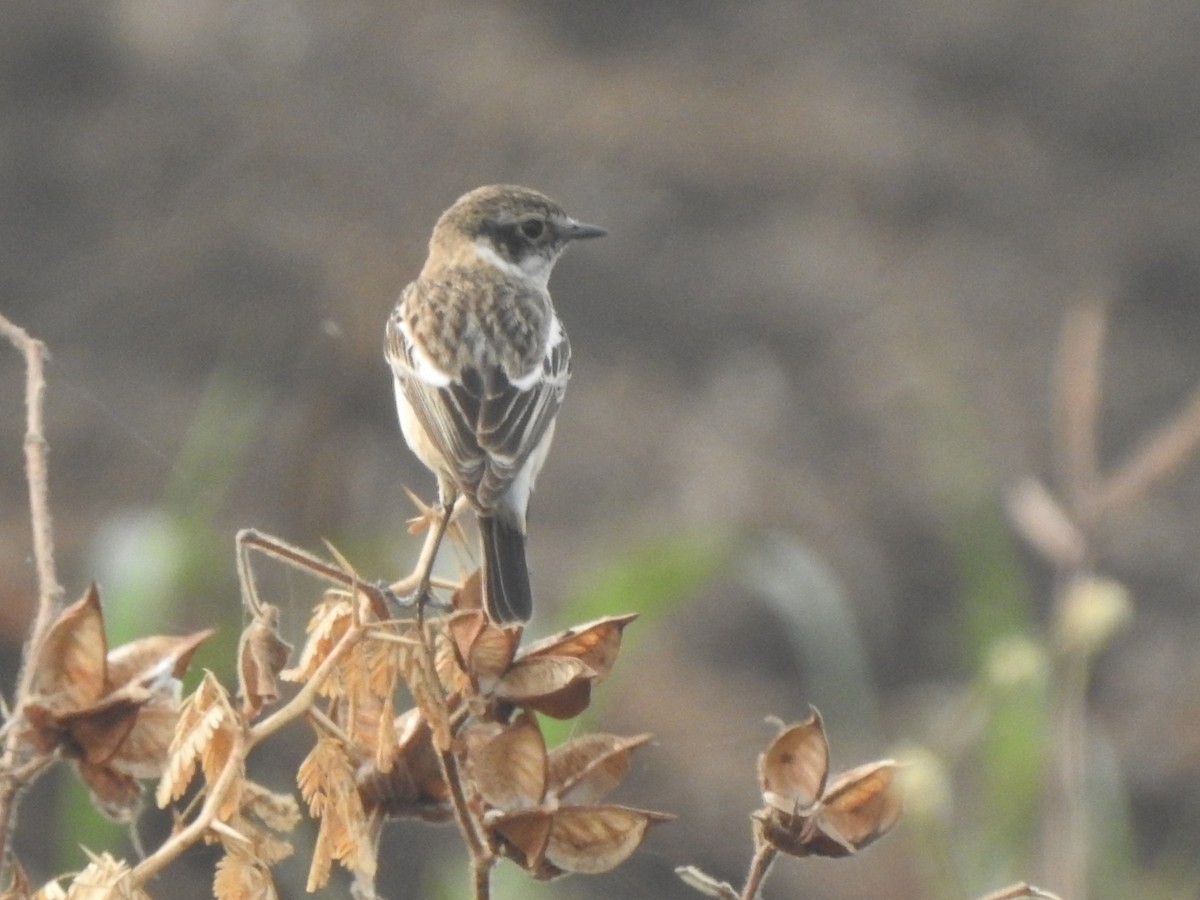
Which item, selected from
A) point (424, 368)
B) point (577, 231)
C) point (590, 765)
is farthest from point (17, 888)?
point (577, 231)

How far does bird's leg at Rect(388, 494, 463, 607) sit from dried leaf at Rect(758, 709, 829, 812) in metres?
Answer: 0.49

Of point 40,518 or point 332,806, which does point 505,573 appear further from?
point 40,518

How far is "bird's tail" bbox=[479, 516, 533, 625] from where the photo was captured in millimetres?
2842

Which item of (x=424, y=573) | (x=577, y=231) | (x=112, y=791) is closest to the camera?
(x=112, y=791)

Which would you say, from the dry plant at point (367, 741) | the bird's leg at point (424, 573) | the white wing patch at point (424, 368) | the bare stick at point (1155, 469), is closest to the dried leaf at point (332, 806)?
the dry plant at point (367, 741)

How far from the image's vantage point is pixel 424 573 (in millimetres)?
2816

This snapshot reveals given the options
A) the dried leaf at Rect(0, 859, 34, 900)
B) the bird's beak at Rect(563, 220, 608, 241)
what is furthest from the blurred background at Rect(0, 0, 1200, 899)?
the dried leaf at Rect(0, 859, 34, 900)

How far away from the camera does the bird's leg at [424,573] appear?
2.73 m

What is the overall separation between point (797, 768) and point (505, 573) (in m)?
1.22

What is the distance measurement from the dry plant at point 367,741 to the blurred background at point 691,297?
430cm

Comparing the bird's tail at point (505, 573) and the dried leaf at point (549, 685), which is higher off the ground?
the bird's tail at point (505, 573)

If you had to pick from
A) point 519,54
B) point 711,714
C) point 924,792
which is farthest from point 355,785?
point 519,54

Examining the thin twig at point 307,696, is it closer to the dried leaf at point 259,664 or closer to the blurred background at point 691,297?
the dried leaf at point 259,664

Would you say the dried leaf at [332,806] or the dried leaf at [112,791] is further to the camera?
the dried leaf at [112,791]
